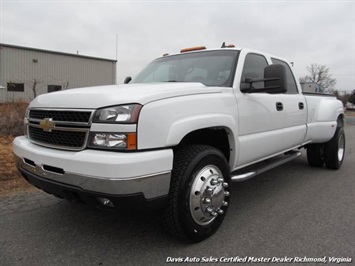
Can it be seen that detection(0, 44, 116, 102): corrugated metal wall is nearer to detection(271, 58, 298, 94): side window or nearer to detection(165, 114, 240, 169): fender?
detection(271, 58, 298, 94): side window

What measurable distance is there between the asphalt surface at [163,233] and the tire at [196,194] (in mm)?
182

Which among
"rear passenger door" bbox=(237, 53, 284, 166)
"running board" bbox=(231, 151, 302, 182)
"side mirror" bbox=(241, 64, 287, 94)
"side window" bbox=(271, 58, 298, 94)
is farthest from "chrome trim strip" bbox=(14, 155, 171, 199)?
"side window" bbox=(271, 58, 298, 94)

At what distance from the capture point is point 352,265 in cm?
241

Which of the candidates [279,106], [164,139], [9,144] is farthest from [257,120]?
[9,144]

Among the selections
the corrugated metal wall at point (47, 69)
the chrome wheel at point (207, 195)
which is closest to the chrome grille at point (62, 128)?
the chrome wheel at point (207, 195)

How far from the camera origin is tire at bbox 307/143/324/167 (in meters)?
5.67

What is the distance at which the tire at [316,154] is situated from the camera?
5.67 m

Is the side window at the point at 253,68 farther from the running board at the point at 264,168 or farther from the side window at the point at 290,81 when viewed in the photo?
the running board at the point at 264,168

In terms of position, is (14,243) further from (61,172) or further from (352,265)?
(352,265)

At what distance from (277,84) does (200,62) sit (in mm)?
989

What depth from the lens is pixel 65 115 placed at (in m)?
2.43

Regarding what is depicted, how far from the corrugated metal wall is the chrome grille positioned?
21.3 meters

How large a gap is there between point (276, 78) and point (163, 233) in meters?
1.93

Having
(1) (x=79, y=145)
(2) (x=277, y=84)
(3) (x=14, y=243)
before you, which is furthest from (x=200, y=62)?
(3) (x=14, y=243)
